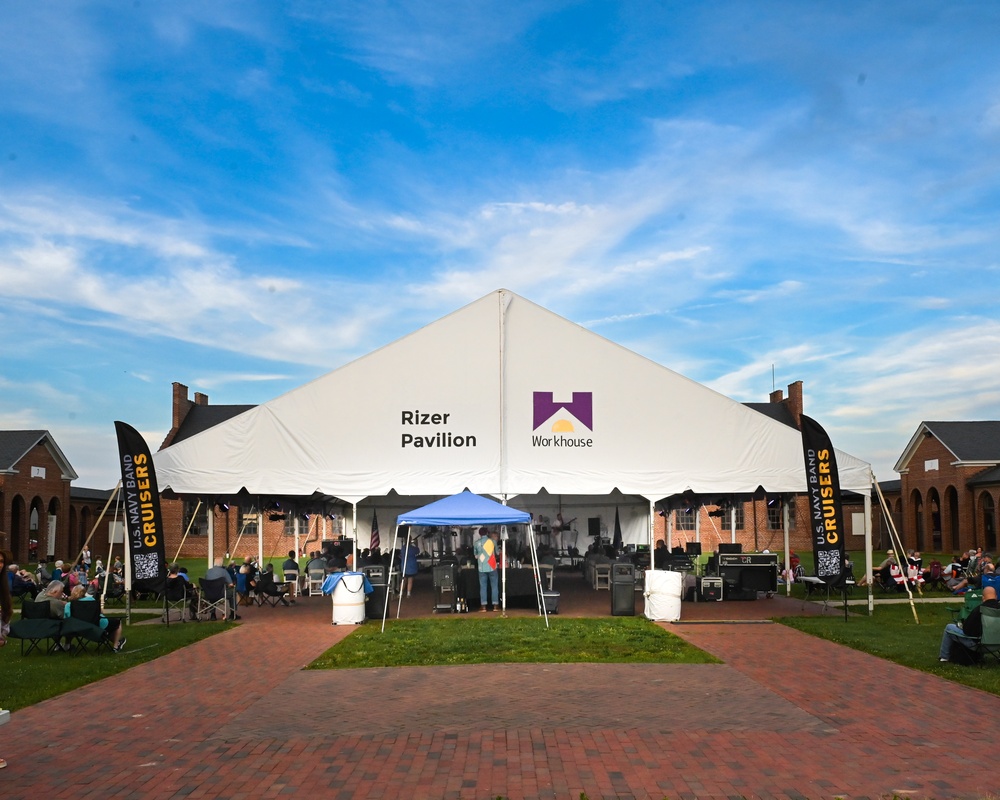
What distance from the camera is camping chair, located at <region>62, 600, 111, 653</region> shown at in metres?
13.1

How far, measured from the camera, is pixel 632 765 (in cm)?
707

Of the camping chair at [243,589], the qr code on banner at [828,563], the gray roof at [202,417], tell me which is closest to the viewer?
the qr code on banner at [828,563]

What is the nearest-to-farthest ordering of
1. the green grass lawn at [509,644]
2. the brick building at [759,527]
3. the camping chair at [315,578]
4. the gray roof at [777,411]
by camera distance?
the green grass lawn at [509,644] → the camping chair at [315,578] → the brick building at [759,527] → the gray roof at [777,411]

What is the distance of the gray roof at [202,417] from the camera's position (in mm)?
50594

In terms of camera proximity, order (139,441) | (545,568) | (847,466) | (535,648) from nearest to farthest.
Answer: (535,648), (139,441), (847,466), (545,568)

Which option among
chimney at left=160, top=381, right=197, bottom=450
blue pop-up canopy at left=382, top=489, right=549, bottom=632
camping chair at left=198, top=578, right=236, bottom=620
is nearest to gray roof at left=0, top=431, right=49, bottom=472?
chimney at left=160, top=381, right=197, bottom=450

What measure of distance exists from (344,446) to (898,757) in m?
13.7

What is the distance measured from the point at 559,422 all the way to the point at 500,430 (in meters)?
1.23

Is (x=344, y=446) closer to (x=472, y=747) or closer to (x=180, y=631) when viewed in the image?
(x=180, y=631)

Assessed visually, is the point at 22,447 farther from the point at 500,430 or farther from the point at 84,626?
the point at 84,626

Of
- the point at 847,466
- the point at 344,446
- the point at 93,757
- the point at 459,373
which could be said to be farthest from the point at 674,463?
the point at 93,757

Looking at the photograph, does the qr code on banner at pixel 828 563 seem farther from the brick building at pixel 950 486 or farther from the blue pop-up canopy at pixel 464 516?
the brick building at pixel 950 486

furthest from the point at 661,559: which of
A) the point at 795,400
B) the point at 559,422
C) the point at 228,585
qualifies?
the point at 795,400

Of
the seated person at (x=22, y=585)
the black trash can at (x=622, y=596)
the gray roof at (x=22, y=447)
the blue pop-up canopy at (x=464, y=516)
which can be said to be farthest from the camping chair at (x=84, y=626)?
the gray roof at (x=22, y=447)
